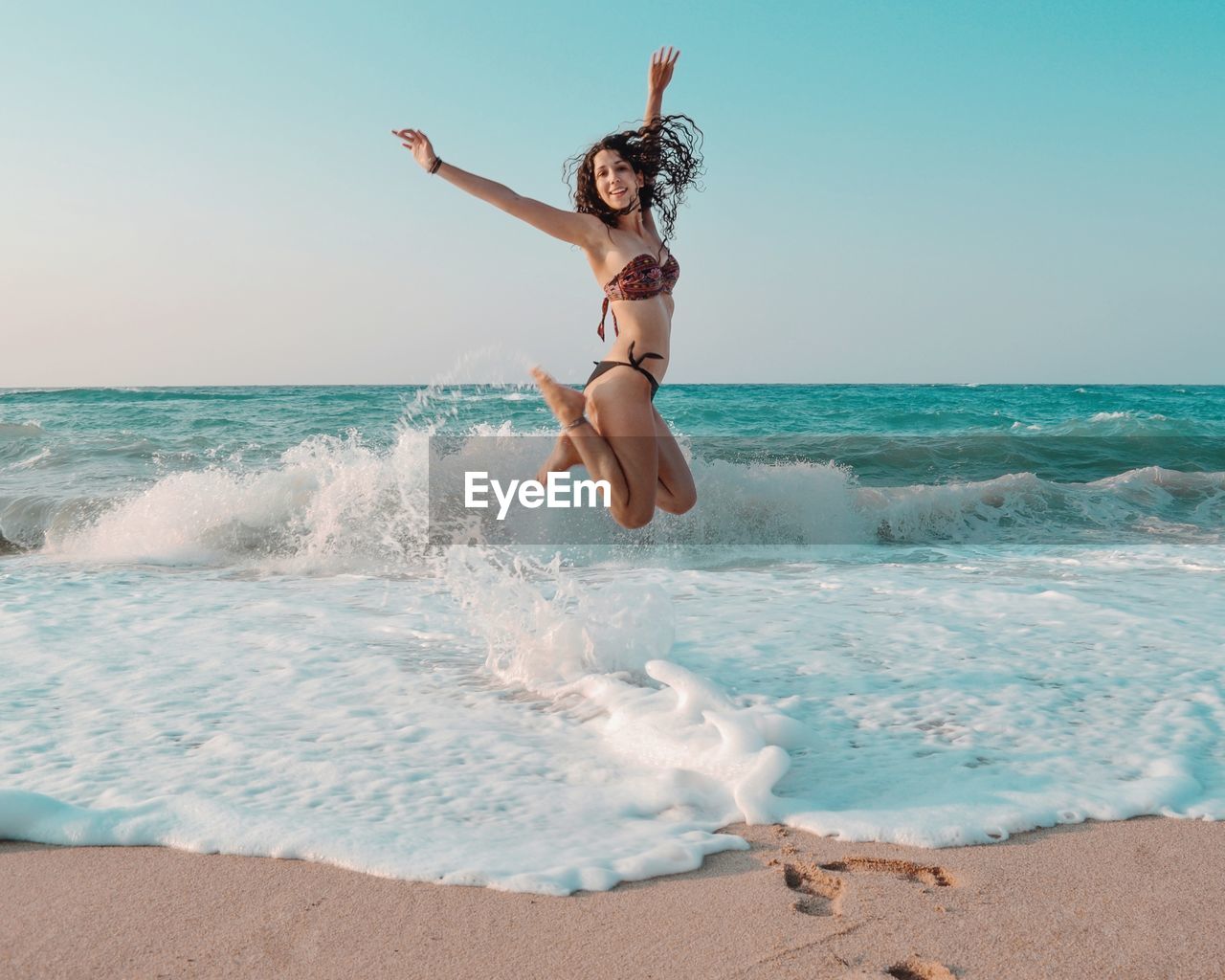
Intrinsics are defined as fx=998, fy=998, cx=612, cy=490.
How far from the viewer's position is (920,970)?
2.47 metres

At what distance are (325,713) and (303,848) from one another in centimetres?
146

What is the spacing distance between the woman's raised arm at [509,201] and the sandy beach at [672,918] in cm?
277

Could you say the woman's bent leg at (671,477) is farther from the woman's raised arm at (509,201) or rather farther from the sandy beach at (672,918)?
the sandy beach at (672,918)

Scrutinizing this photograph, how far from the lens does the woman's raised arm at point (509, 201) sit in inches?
171

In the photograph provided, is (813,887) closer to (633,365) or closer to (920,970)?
(920,970)

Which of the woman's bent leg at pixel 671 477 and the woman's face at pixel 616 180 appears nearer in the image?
the woman's face at pixel 616 180

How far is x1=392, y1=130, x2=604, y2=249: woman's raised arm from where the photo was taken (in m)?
4.35

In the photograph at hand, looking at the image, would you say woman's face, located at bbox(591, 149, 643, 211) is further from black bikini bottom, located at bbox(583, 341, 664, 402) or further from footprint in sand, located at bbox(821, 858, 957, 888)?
footprint in sand, located at bbox(821, 858, 957, 888)

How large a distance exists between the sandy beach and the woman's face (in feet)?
9.53

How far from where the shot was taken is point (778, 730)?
4.16m

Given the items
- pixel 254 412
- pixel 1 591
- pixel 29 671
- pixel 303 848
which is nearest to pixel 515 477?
pixel 1 591

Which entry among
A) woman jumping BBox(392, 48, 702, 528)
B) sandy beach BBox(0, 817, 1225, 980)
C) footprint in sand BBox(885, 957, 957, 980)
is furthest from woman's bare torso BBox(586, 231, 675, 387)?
footprint in sand BBox(885, 957, 957, 980)

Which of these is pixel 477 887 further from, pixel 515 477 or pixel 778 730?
pixel 515 477

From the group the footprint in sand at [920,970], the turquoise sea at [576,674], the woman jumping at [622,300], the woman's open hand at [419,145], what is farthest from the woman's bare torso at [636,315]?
the footprint in sand at [920,970]
